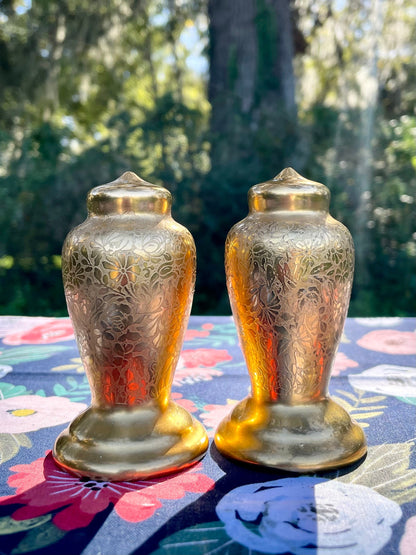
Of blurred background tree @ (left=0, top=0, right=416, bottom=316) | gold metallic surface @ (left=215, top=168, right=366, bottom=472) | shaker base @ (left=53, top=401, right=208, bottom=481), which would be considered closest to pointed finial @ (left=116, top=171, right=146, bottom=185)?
gold metallic surface @ (left=215, top=168, right=366, bottom=472)

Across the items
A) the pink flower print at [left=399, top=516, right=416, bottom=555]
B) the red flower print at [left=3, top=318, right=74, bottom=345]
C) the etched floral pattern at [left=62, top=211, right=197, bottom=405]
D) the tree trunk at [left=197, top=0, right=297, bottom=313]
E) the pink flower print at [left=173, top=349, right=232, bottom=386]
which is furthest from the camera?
the tree trunk at [left=197, top=0, right=297, bottom=313]

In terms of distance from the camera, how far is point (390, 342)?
127 cm

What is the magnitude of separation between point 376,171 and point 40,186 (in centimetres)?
190

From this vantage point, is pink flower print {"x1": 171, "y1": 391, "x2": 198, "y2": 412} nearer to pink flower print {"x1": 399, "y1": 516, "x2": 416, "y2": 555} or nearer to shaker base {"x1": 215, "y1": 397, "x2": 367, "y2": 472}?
shaker base {"x1": 215, "y1": 397, "x2": 367, "y2": 472}

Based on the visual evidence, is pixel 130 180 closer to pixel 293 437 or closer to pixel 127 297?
pixel 127 297

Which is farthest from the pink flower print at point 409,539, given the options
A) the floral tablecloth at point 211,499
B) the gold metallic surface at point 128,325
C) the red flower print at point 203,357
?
the red flower print at point 203,357

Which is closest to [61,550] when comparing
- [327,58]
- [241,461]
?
[241,461]

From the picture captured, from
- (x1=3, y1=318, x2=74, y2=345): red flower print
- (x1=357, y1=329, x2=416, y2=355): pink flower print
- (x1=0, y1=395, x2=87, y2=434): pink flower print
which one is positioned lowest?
(x1=357, y1=329, x2=416, y2=355): pink flower print

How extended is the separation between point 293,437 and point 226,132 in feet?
8.65

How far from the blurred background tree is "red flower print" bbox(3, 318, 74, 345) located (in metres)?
1.57

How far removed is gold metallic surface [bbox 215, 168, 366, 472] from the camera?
625 mm

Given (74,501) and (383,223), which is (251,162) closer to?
(383,223)

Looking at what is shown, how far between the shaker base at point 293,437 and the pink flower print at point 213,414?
8cm

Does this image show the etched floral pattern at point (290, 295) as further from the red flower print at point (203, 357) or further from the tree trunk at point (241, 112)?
the tree trunk at point (241, 112)
